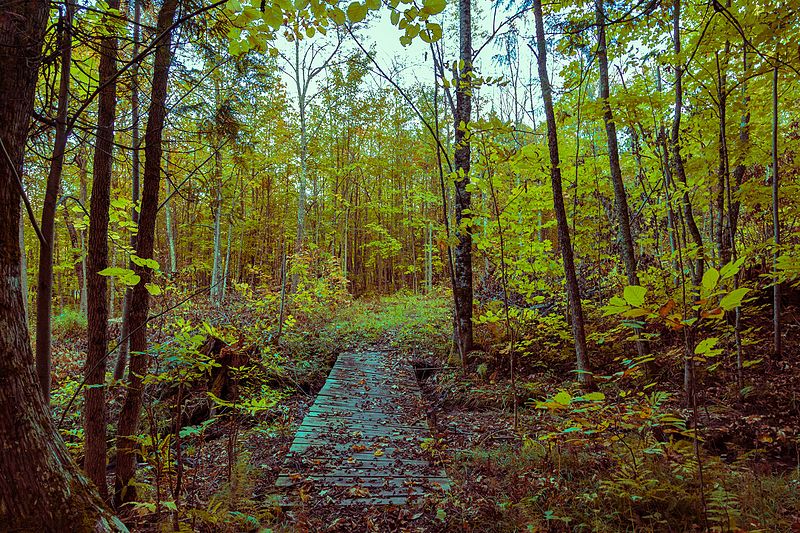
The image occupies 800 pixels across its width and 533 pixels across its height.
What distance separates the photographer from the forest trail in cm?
341

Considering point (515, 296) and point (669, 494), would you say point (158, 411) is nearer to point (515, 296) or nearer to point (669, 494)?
point (669, 494)

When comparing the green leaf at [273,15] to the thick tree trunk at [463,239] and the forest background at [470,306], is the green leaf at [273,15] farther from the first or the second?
the thick tree trunk at [463,239]

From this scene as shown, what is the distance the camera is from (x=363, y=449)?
426 cm

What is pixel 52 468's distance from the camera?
1.51 meters

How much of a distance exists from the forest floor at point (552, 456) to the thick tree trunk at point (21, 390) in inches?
36.4

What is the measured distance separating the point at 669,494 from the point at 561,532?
0.82 meters

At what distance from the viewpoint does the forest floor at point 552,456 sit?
2479 millimetres

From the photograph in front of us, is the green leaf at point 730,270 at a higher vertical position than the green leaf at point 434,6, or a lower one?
lower

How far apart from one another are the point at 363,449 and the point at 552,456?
2064 millimetres

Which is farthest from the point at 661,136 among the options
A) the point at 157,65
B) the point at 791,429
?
the point at 157,65

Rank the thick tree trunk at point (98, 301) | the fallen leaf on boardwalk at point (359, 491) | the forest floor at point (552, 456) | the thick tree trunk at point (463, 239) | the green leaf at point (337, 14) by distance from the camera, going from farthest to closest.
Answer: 1. the thick tree trunk at point (463, 239)
2. the fallen leaf on boardwalk at point (359, 491)
3. the thick tree trunk at point (98, 301)
4. the forest floor at point (552, 456)
5. the green leaf at point (337, 14)

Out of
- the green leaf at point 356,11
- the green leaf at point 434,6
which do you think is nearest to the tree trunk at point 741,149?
the green leaf at point 434,6

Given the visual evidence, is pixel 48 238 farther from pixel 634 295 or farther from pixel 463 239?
pixel 463 239

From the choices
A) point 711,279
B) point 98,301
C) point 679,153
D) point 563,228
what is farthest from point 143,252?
point 679,153
